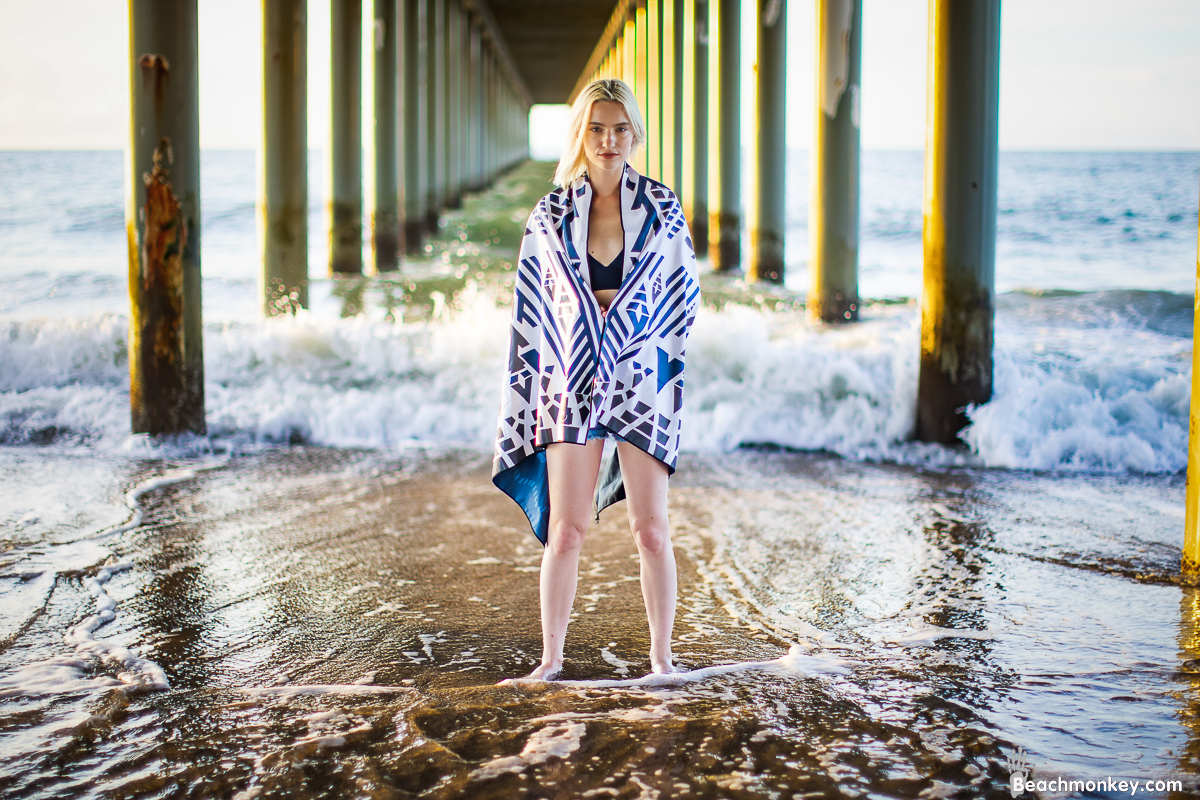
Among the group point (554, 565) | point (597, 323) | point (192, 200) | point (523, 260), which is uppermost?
point (192, 200)

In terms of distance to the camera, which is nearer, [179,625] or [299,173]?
[179,625]

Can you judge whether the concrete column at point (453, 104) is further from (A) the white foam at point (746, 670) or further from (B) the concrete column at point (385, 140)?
(A) the white foam at point (746, 670)

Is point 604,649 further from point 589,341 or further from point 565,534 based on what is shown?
point 589,341

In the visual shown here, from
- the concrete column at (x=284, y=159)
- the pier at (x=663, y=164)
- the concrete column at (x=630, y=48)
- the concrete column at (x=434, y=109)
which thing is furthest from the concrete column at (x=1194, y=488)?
the concrete column at (x=630, y=48)

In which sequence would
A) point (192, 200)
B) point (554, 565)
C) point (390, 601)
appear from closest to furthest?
point (554, 565), point (390, 601), point (192, 200)

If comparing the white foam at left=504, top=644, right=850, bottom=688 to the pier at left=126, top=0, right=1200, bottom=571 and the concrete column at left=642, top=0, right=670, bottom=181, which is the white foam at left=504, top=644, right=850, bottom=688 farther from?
the concrete column at left=642, top=0, right=670, bottom=181

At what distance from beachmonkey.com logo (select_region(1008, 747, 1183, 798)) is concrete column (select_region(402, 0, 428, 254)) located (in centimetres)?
1817

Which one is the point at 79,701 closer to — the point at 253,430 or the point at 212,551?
the point at 212,551

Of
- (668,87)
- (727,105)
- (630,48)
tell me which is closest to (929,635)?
(727,105)

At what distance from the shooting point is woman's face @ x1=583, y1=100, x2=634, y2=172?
2.53m

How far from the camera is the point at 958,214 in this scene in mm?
5758

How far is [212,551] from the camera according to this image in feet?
12.5

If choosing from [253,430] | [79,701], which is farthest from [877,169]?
[79,701]

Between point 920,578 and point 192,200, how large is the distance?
4498mm
